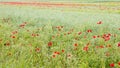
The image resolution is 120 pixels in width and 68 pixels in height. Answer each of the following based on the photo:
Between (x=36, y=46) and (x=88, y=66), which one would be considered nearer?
(x=88, y=66)

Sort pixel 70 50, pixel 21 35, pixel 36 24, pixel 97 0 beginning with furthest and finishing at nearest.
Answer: pixel 97 0
pixel 36 24
pixel 21 35
pixel 70 50

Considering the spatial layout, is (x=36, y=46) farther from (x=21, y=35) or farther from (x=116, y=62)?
(x=116, y=62)

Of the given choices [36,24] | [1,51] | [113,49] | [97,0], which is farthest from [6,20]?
[97,0]

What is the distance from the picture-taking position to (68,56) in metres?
8.02

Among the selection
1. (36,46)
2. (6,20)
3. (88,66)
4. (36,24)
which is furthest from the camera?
(6,20)

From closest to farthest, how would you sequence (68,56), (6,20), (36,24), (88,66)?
(88,66)
(68,56)
(36,24)
(6,20)

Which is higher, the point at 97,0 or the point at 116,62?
the point at 116,62

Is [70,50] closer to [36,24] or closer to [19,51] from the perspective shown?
[19,51]

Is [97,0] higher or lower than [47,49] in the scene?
lower

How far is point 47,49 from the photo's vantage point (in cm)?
880

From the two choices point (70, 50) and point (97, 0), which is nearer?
point (70, 50)

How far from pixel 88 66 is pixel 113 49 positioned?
1.10 meters

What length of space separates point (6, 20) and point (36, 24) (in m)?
2.32

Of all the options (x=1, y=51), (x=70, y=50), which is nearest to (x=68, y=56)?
(x=70, y=50)
